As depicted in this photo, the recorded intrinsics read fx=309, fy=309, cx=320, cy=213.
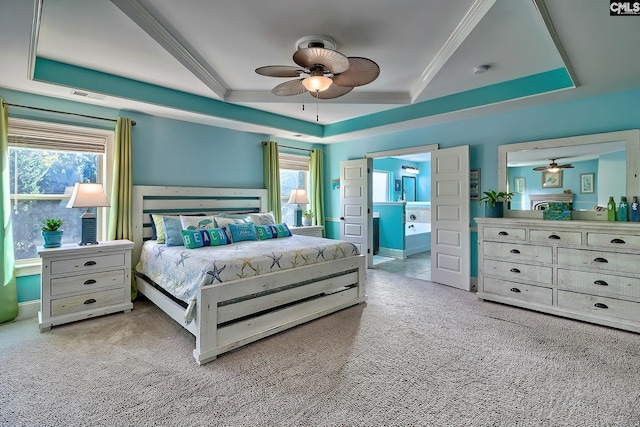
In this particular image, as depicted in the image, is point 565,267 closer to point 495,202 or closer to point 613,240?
point 613,240

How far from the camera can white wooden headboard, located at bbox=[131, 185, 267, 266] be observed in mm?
3959

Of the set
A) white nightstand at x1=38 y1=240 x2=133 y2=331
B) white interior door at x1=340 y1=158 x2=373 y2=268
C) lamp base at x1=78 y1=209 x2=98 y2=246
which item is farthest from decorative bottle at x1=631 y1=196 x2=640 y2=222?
lamp base at x1=78 y1=209 x2=98 y2=246

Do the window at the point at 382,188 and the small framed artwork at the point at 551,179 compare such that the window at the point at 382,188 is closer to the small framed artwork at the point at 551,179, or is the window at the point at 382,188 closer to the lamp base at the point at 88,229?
the small framed artwork at the point at 551,179

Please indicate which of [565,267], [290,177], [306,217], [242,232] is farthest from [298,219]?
[565,267]

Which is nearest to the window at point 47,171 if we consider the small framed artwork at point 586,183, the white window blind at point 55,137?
the white window blind at point 55,137

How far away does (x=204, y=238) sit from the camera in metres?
3.48

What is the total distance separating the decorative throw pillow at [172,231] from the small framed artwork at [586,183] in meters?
4.67

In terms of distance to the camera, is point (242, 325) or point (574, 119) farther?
point (574, 119)

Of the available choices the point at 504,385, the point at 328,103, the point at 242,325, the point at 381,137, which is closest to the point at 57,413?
the point at 242,325

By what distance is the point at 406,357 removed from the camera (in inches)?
98.1

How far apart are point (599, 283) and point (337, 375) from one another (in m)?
2.82

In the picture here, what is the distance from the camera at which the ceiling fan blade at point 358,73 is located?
7.66ft

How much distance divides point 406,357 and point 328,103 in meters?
3.37

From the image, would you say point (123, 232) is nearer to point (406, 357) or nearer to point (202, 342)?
point (202, 342)
